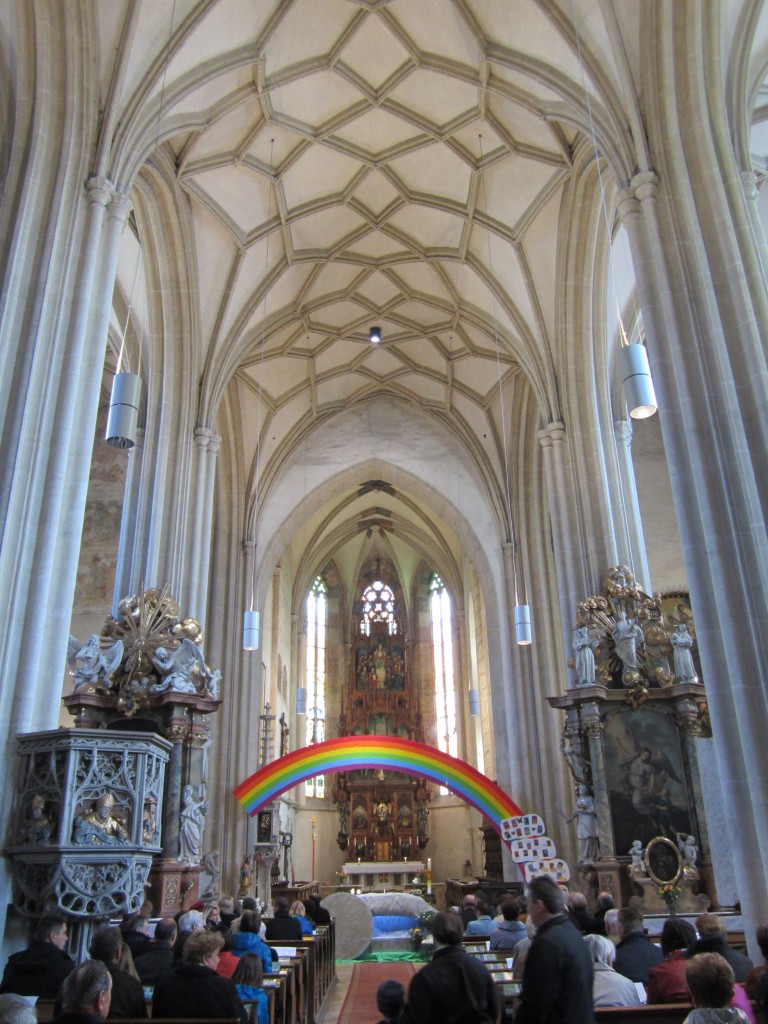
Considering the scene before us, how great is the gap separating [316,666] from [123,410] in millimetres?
24378

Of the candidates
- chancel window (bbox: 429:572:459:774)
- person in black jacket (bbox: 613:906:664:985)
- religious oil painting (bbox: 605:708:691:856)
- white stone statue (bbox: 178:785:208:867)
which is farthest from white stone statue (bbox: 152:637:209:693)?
chancel window (bbox: 429:572:459:774)

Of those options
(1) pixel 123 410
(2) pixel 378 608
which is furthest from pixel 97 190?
(2) pixel 378 608

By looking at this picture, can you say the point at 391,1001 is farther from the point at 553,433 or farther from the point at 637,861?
the point at 553,433

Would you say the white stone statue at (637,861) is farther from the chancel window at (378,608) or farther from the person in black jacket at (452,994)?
the chancel window at (378,608)

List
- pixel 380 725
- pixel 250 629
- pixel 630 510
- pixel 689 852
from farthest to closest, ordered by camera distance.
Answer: pixel 380 725
pixel 250 629
pixel 630 510
pixel 689 852

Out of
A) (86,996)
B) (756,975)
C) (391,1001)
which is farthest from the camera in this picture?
(756,975)

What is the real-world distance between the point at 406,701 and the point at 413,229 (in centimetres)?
1959

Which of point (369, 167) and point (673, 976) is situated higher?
point (369, 167)

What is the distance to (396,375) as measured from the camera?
21906 mm

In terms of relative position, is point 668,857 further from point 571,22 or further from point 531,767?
point 571,22

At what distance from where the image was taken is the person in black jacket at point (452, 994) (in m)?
3.05

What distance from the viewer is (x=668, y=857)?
1134 cm

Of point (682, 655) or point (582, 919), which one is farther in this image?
point (682, 655)

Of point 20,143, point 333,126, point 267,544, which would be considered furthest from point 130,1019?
point 267,544
